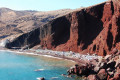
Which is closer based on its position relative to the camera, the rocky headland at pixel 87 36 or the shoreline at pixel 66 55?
the rocky headland at pixel 87 36

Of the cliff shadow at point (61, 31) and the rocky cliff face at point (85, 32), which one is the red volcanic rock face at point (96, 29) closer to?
the rocky cliff face at point (85, 32)

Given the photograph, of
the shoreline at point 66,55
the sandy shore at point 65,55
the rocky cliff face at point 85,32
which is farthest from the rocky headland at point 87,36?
the shoreline at point 66,55

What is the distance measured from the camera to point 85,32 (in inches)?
4299

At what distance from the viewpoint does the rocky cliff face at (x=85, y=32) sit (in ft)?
302

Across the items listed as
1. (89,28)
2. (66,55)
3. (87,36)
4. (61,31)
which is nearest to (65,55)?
(66,55)

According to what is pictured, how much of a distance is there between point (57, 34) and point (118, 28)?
42870 millimetres

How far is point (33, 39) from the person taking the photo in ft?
459

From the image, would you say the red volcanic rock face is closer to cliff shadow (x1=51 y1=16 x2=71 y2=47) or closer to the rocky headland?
the rocky headland

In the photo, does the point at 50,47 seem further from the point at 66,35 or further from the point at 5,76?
the point at 5,76

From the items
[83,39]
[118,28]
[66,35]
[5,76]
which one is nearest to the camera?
[5,76]

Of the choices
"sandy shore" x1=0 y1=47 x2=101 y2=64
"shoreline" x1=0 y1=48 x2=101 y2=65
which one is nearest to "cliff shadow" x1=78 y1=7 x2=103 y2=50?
"sandy shore" x1=0 y1=47 x2=101 y2=64

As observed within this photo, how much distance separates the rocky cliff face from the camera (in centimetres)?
9194

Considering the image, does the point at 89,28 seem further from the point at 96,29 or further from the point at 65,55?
the point at 65,55

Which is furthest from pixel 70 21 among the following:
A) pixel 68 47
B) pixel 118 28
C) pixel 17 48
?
pixel 17 48
